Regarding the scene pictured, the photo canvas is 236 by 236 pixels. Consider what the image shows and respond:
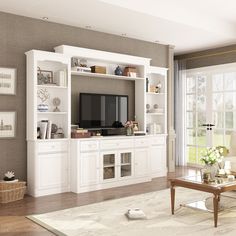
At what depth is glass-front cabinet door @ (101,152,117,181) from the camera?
5312 mm

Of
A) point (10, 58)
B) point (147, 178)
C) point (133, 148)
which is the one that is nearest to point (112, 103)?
point (133, 148)

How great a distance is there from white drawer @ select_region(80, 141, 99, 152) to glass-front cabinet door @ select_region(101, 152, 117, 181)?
0.65ft

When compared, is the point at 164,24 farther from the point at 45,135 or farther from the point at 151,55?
the point at 45,135

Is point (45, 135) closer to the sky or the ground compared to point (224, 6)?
closer to the ground

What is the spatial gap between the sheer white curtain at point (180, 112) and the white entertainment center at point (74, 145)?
67.9 inches

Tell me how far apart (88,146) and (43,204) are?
1.17m

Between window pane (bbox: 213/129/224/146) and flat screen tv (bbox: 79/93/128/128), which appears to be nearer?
flat screen tv (bbox: 79/93/128/128)

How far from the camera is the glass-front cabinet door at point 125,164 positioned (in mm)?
5531

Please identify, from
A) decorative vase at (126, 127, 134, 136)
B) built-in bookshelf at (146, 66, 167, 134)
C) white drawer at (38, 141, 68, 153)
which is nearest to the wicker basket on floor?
white drawer at (38, 141, 68, 153)

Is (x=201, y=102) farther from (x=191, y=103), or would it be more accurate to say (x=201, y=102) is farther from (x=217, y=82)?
(x=217, y=82)

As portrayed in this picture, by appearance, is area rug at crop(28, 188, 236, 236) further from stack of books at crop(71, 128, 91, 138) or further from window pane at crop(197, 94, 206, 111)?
window pane at crop(197, 94, 206, 111)

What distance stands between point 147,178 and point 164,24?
2.70 m

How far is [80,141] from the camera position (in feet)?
16.4

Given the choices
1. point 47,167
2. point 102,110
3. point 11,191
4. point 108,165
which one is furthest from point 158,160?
point 11,191
